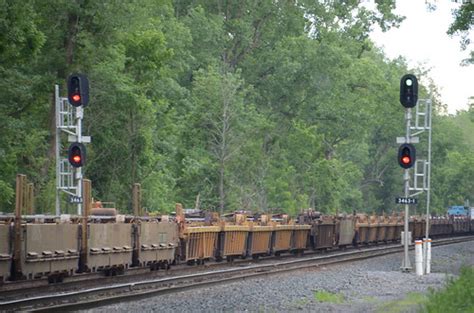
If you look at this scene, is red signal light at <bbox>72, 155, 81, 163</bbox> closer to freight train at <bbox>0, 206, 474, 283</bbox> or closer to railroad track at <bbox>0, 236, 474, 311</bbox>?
freight train at <bbox>0, 206, 474, 283</bbox>

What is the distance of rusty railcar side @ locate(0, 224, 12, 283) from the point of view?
1822 cm

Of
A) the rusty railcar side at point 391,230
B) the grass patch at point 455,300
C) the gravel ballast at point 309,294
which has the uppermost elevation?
the grass patch at point 455,300

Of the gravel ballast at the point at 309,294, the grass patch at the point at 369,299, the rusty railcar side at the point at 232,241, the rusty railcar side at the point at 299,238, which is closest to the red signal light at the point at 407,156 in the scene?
the gravel ballast at the point at 309,294

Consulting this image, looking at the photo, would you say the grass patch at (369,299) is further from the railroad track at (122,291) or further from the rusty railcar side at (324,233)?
the rusty railcar side at (324,233)

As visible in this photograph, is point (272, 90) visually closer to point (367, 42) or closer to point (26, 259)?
point (367, 42)

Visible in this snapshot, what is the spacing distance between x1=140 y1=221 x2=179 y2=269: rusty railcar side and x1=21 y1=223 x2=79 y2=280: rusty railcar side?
3865mm

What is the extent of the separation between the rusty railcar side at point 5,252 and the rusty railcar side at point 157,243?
6.56m

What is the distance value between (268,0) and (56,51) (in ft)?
123

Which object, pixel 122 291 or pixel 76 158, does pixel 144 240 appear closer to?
pixel 76 158

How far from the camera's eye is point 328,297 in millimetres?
19906

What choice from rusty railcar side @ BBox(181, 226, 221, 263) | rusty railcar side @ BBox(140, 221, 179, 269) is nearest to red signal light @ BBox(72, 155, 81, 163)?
rusty railcar side @ BBox(140, 221, 179, 269)

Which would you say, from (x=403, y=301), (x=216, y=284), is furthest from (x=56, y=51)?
(x=403, y=301)

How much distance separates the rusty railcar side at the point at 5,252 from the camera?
18219 millimetres

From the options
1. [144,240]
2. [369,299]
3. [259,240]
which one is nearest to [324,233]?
[259,240]
